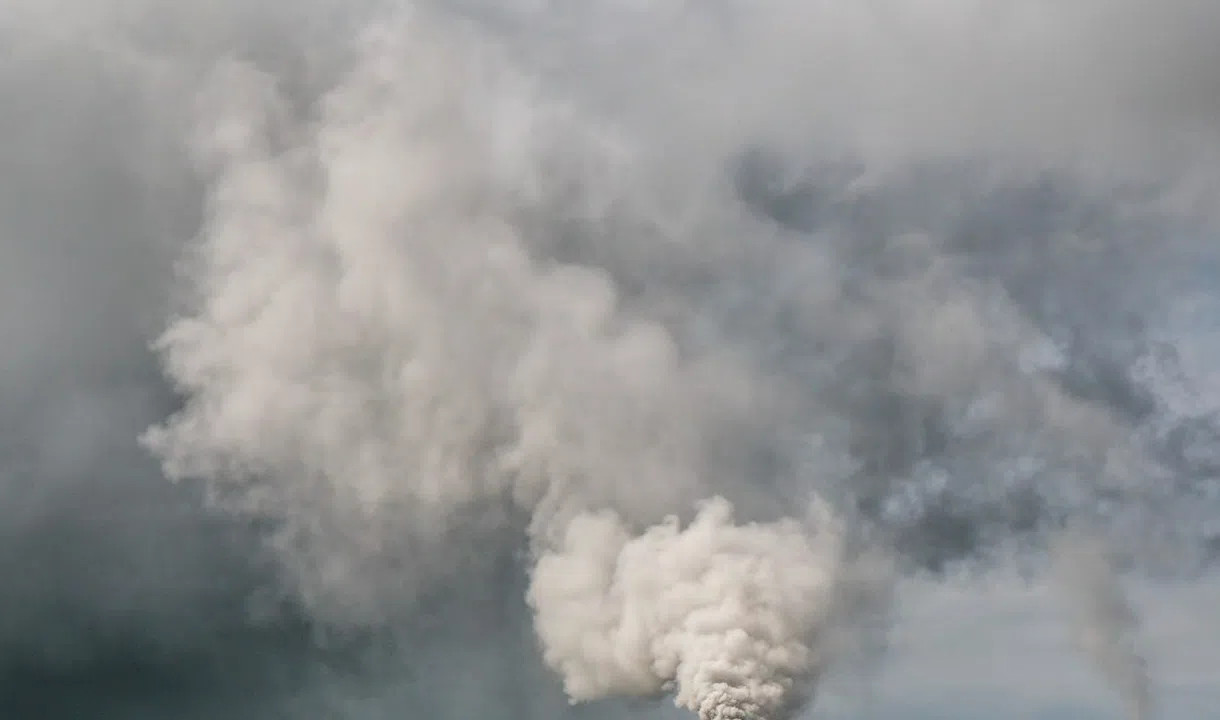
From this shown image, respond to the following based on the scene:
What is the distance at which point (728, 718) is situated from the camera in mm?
103812
